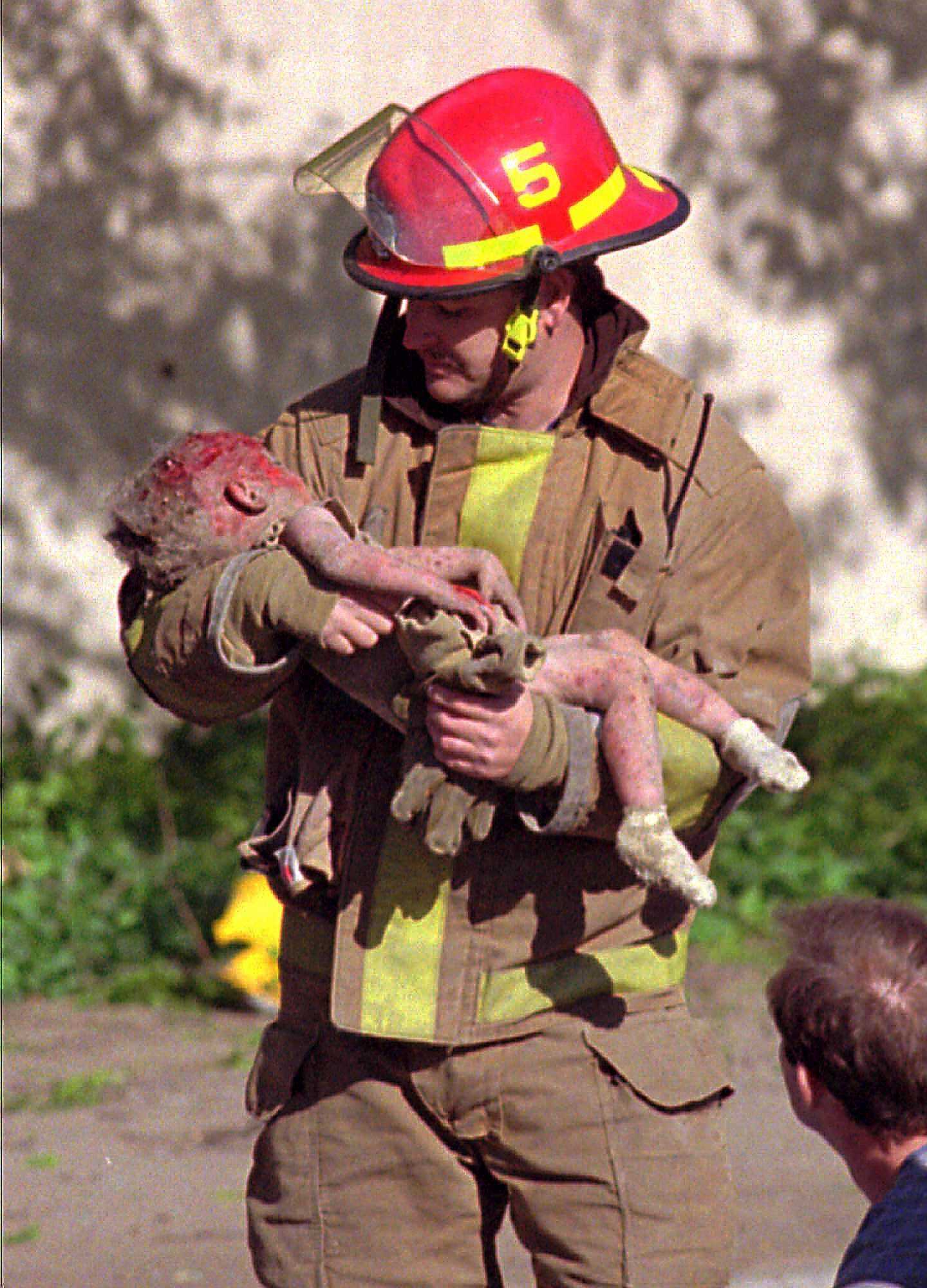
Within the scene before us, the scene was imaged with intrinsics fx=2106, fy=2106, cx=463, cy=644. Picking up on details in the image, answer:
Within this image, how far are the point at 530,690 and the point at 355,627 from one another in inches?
10.1

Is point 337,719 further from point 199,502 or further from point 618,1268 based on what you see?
point 618,1268

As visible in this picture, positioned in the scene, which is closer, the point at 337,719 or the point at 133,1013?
the point at 337,719

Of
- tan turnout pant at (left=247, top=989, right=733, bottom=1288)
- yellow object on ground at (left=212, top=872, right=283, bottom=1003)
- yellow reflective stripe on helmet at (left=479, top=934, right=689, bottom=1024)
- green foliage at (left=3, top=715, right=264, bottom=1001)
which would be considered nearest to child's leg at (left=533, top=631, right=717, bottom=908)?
yellow reflective stripe on helmet at (left=479, top=934, right=689, bottom=1024)

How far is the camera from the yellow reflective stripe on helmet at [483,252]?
2928 mm

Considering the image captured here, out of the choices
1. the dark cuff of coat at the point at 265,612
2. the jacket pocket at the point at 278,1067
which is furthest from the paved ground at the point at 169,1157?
the dark cuff of coat at the point at 265,612

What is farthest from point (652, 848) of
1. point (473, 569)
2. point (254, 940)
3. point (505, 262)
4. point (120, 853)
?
point (120, 853)

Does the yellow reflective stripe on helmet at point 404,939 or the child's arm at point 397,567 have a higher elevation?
the child's arm at point 397,567

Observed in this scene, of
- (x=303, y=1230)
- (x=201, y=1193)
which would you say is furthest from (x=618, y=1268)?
(x=201, y=1193)

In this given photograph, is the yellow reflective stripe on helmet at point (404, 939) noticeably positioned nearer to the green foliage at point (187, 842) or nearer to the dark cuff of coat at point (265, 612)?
the dark cuff of coat at point (265, 612)

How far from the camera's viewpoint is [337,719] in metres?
3.07

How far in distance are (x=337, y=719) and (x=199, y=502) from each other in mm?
383

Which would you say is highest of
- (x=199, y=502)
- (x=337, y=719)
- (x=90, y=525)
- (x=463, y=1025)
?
(x=199, y=502)

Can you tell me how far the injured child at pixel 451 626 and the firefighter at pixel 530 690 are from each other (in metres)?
0.05

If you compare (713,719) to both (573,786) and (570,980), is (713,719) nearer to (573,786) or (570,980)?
(573,786)
